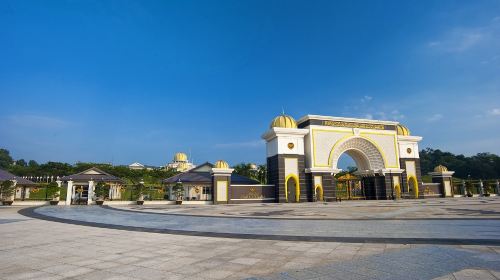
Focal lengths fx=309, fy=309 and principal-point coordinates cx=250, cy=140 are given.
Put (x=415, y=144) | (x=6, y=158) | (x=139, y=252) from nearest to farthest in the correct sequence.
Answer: (x=139, y=252)
(x=415, y=144)
(x=6, y=158)

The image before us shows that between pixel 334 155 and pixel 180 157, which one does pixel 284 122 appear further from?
pixel 180 157

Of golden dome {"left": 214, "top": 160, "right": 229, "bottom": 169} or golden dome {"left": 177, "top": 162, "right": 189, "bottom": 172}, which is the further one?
golden dome {"left": 177, "top": 162, "right": 189, "bottom": 172}

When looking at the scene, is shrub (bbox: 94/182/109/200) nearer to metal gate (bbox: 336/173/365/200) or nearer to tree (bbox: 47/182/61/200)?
tree (bbox: 47/182/61/200)

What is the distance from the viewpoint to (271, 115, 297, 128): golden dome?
3425cm

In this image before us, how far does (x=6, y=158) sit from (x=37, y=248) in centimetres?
Answer: 11314

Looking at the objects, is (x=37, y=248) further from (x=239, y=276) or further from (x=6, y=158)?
(x=6, y=158)

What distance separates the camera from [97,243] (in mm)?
7719

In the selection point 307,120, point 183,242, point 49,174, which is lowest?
point 183,242

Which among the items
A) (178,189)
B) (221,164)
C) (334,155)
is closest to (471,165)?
(334,155)

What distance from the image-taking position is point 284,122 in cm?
3431

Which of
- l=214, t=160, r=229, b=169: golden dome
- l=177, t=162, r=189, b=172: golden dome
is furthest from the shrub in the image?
l=177, t=162, r=189, b=172: golden dome

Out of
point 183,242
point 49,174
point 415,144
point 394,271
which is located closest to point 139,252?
point 183,242

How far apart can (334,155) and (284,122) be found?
695cm

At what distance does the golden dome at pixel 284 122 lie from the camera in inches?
1348
